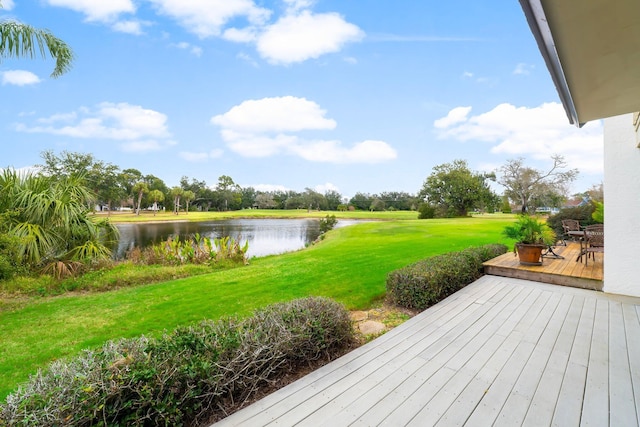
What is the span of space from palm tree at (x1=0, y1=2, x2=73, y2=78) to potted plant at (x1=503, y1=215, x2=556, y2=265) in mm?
8691

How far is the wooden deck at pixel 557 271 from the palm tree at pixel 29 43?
8388 millimetres

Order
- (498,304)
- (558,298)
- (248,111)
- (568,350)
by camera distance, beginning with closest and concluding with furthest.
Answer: (568,350), (498,304), (558,298), (248,111)

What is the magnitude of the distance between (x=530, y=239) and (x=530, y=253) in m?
0.30

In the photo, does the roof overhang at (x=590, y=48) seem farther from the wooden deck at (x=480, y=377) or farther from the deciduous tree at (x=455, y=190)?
the deciduous tree at (x=455, y=190)

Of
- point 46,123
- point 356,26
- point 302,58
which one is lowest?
point 46,123

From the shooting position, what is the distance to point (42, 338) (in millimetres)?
2986

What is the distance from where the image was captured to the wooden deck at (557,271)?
4238 mm

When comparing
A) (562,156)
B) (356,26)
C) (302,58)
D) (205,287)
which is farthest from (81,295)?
(562,156)

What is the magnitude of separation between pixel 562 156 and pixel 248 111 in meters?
30.4

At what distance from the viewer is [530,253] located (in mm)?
5102

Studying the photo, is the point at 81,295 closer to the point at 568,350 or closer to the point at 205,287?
the point at 205,287

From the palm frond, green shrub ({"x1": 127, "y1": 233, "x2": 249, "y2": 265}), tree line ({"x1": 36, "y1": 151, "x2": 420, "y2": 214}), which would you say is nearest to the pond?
green shrub ({"x1": 127, "y1": 233, "x2": 249, "y2": 265})

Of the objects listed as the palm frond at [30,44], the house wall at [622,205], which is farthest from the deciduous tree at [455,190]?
the palm frond at [30,44]

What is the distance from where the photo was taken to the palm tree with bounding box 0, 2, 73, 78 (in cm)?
403
